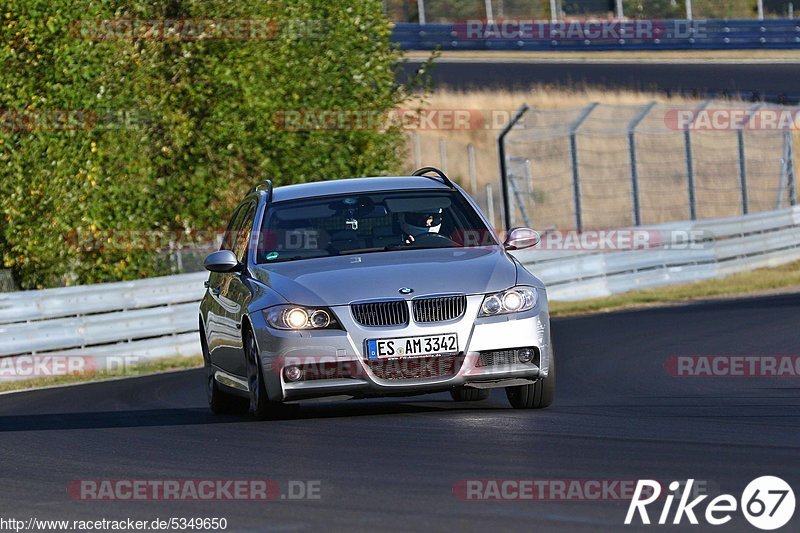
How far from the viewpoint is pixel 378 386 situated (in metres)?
9.59

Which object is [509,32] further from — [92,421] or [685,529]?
[685,529]

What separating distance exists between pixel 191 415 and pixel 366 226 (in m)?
2.33

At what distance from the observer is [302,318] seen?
9.70 m

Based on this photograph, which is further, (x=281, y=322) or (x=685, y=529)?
(x=281, y=322)

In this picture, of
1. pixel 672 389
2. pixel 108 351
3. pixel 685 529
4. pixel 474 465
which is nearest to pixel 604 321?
pixel 108 351

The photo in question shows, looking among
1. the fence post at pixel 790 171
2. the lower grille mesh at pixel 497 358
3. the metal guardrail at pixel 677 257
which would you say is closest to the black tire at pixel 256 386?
the lower grille mesh at pixel 497 358

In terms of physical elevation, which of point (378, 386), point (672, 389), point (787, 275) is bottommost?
point (787, 275)

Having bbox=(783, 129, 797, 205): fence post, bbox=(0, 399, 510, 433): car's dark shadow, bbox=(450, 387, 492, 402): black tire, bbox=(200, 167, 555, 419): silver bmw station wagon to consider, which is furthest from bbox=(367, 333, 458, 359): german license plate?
bbox=(783, 129, 797, 205): fence post

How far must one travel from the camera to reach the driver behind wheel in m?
10.7

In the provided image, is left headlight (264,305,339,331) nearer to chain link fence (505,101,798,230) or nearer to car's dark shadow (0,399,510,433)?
car's dark shadow (0,399,510,433)

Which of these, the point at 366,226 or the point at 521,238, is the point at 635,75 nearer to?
the point at 521,238

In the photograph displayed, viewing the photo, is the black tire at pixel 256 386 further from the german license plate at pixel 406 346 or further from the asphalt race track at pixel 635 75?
the asphalt race track at pixel 635 75

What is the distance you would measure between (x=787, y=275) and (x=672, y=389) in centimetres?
1593

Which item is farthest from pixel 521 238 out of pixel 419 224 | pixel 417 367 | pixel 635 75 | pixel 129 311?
pixel 635 75
